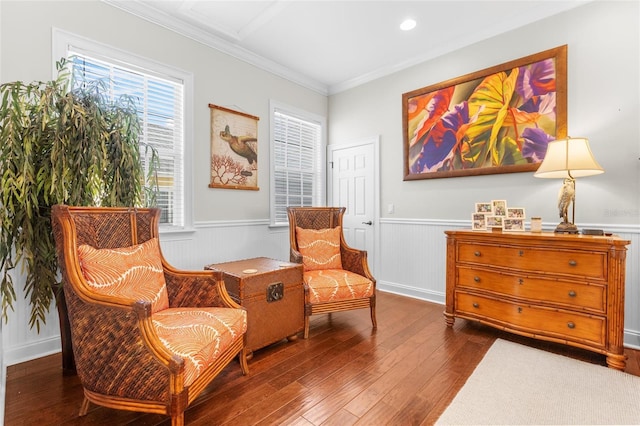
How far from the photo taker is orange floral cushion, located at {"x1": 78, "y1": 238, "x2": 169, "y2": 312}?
163cm

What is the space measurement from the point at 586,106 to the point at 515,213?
1080 mm

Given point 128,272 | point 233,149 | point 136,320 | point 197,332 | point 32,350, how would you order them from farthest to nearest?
point 233,149
point 32,350
point 128,272
point 197,332
point 136,320

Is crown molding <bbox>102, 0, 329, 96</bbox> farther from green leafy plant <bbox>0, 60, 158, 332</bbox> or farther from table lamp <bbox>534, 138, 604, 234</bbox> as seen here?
table lamp <bbox>534, 138, 604, 234</bbox>

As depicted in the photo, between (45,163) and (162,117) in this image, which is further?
(162,117)

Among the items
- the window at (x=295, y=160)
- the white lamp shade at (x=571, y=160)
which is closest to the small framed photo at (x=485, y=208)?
the white lamp shade at (x=571, y=160)

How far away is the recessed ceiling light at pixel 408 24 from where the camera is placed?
2967 millimetres

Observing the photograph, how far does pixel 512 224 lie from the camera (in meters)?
2.67

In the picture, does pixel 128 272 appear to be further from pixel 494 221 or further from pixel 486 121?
pixel 486 121

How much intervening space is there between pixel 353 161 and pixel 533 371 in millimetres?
3048

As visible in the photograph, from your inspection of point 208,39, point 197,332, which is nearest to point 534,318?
point 197,332

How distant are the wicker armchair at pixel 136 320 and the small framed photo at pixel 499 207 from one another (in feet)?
7.68

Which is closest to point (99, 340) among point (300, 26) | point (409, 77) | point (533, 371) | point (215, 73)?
point (533, 371)

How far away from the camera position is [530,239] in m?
2.36

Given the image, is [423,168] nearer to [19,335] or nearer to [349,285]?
[349,285]
